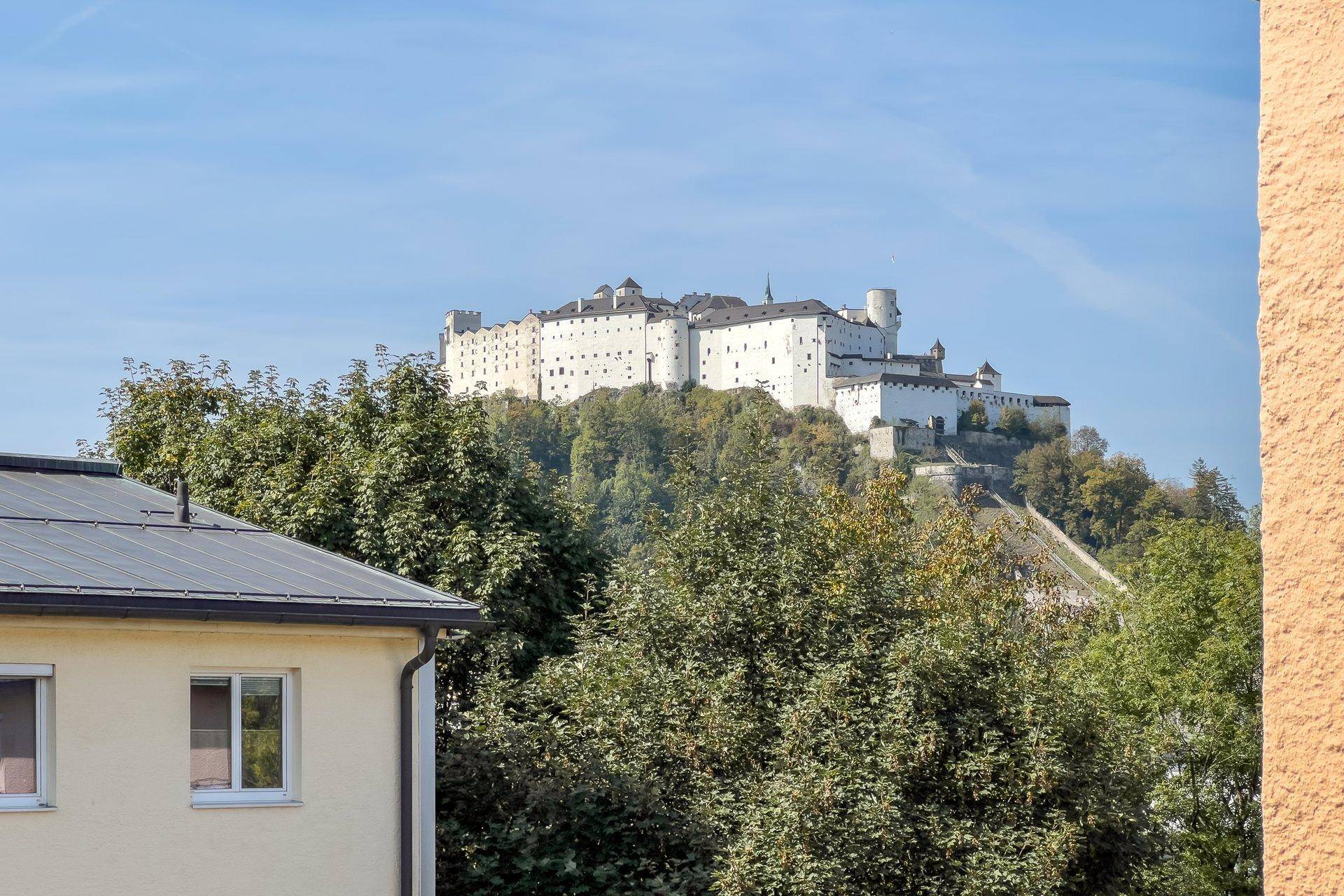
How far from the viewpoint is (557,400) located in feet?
608

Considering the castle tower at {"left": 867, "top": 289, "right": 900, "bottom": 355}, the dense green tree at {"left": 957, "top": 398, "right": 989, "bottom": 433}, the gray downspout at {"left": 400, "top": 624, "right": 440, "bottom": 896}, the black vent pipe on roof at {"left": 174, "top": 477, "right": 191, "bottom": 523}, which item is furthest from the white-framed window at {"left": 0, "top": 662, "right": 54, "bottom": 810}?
the castle tower at {"left": 867, "top": 289, "right": 900, "bottom": 355}

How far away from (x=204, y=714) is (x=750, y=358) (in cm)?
16945

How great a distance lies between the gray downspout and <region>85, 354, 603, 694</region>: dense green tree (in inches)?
408

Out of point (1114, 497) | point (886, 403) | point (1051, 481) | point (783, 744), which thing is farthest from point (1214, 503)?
point (886, 403)

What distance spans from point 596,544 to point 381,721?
56.4ft

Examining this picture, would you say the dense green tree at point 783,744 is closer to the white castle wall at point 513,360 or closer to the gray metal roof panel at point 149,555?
the gray metal roof panel at point 149,555

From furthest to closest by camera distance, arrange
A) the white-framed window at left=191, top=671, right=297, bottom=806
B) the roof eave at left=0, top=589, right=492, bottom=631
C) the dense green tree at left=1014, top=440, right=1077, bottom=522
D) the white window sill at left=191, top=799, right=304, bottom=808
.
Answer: the dense green tree at left=1014, top=440, right=1077, bottom=522 < the white-framed window at left=191, top=671, right=297, bottom=806 < the white window sill at left=191, top=799, right=304, bottom=808 < the roof eave at left=0, top=589, right=492, bottom=631

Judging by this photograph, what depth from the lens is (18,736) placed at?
33.8 ft

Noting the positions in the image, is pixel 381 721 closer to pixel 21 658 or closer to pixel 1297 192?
pixel 21 658

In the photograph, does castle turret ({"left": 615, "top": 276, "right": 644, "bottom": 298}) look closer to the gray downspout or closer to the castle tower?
the castle tower

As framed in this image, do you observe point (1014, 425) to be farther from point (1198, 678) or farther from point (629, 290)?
point (1198, 678)

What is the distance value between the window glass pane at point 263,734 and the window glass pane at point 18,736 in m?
1.56

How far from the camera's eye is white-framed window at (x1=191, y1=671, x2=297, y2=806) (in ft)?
36.4

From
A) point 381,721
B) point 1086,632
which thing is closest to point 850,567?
point 381,721
